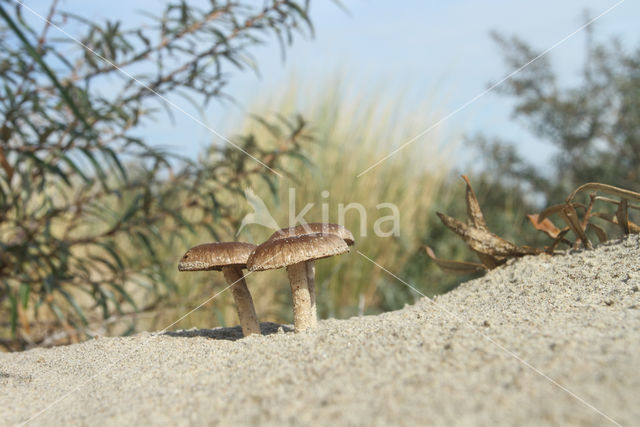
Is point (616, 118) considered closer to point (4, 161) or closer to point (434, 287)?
point (434, 287)

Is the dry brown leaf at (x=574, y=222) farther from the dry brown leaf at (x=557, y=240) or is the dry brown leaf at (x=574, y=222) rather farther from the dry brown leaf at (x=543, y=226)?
the dry brown leaf at (x=543, y=226)

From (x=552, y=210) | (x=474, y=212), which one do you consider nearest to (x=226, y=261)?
(x=474, y=212)

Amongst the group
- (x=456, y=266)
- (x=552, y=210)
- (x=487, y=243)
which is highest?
(x=552, y=210)

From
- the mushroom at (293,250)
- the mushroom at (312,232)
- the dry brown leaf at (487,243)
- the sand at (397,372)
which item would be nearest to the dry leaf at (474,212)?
the dry brown leaf at (487,243)

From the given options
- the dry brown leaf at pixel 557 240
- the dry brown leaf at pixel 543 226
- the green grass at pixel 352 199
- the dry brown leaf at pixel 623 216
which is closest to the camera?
the dry brown leaf at pixel 623 216

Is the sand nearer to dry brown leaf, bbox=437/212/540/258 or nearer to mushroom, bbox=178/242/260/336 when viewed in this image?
mushroom, bbox=178/242/260/336

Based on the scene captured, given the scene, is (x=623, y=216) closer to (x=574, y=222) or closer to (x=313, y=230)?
(x=574, y=222)

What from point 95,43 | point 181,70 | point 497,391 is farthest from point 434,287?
point 497,391
